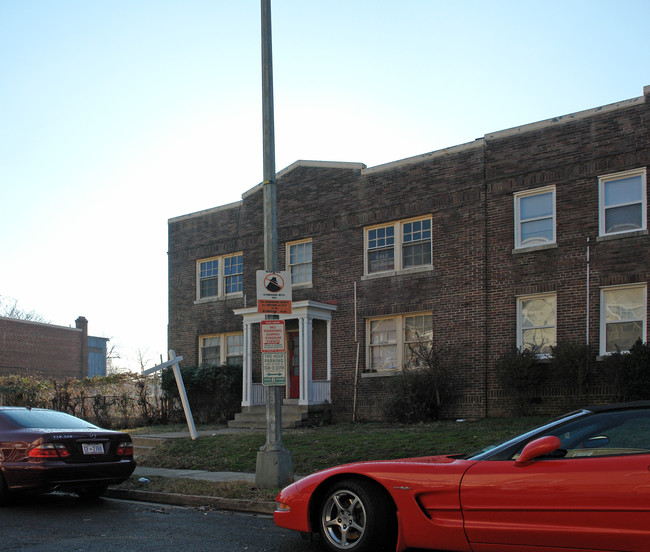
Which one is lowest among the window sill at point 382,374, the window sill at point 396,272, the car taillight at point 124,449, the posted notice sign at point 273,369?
the car taillight at point 124,449

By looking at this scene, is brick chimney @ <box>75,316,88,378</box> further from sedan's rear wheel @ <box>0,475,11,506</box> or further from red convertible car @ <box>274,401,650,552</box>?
red convertible car @ <box>274,401,650,552</box>

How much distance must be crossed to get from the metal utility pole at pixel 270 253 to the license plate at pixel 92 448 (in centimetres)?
210

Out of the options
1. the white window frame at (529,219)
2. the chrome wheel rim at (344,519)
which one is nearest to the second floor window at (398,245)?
the white window frame at (529,219)

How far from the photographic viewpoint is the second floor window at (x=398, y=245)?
18875 millimetres

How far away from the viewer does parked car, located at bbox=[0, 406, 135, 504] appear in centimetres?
895

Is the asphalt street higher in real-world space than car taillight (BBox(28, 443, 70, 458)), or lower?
lower

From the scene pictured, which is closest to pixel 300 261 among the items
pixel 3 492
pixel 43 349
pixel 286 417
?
pixel 286 417

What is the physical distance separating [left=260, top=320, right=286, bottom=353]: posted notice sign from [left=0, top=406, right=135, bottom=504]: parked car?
7.68ft

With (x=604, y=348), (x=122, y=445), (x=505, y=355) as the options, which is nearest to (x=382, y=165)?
(x=505, y=355)

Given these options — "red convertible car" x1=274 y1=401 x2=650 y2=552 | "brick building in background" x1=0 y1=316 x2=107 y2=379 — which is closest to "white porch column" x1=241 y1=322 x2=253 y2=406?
"red convertible car" x1=274 y1=401 x2=650 y2=552

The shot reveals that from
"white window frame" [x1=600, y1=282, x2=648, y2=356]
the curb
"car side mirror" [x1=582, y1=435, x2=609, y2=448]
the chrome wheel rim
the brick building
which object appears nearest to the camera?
"car side mirror" [x1=582, y1=435, x2=609, y2=448]

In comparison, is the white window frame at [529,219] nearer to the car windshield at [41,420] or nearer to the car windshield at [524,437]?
the car windshield at [41,420]

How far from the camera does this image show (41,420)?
999cm

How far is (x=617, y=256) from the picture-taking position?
51.6 ft
